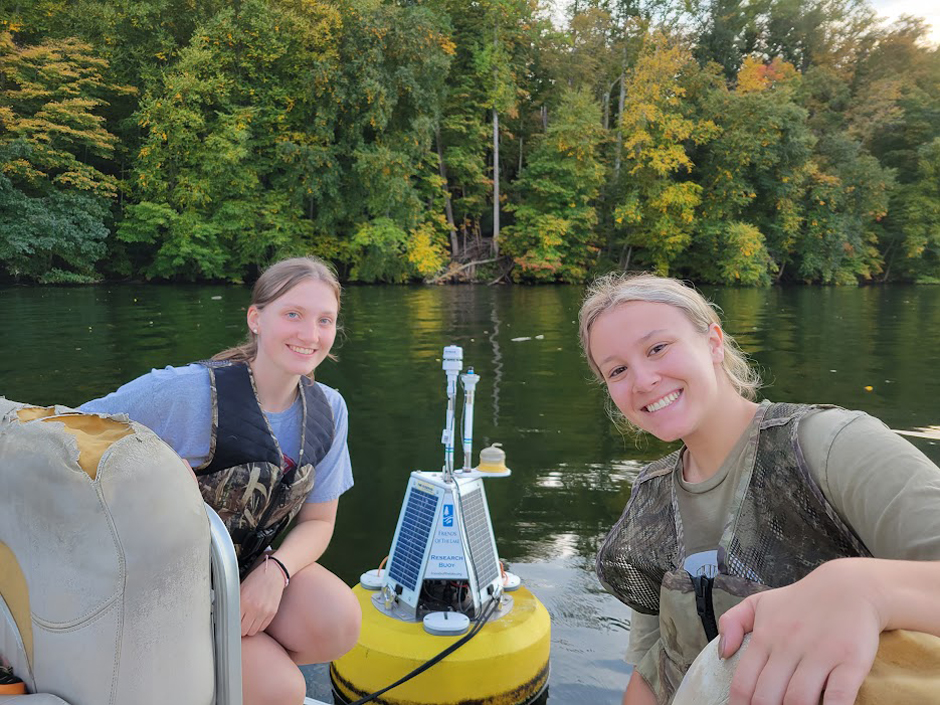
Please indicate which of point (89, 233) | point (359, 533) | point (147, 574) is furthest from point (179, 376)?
point (89, 233)

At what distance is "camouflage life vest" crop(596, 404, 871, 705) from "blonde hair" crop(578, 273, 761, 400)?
212 millimetres

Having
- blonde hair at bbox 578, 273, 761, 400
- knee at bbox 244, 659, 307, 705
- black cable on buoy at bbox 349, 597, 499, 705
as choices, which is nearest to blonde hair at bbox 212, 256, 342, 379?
knee at bbox 244, 659, 307, 705

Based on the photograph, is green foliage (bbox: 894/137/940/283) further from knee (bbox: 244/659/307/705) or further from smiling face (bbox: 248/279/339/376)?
knee (bbox: 244/659/307/705)

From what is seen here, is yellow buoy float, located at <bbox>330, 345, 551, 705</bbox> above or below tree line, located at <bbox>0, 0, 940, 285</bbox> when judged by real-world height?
below

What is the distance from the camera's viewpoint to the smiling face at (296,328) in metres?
2.03

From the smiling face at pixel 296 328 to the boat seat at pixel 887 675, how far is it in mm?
1490

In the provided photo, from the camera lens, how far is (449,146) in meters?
28.8

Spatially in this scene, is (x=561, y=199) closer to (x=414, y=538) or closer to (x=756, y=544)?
(x=414, y=538)

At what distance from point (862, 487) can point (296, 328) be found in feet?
4.99

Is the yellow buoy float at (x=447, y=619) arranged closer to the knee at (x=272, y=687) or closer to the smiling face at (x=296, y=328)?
the smiling face at (x=296, y=328)

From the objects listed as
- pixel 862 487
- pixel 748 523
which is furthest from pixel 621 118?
pixel 862 487

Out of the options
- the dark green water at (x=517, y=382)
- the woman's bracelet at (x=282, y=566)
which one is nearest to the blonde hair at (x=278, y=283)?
the woman's bracelet at (x=282, y=566)

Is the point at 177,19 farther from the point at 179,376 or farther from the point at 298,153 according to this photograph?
the point at 179,376

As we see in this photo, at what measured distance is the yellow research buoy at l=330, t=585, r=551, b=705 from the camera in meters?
2.51
